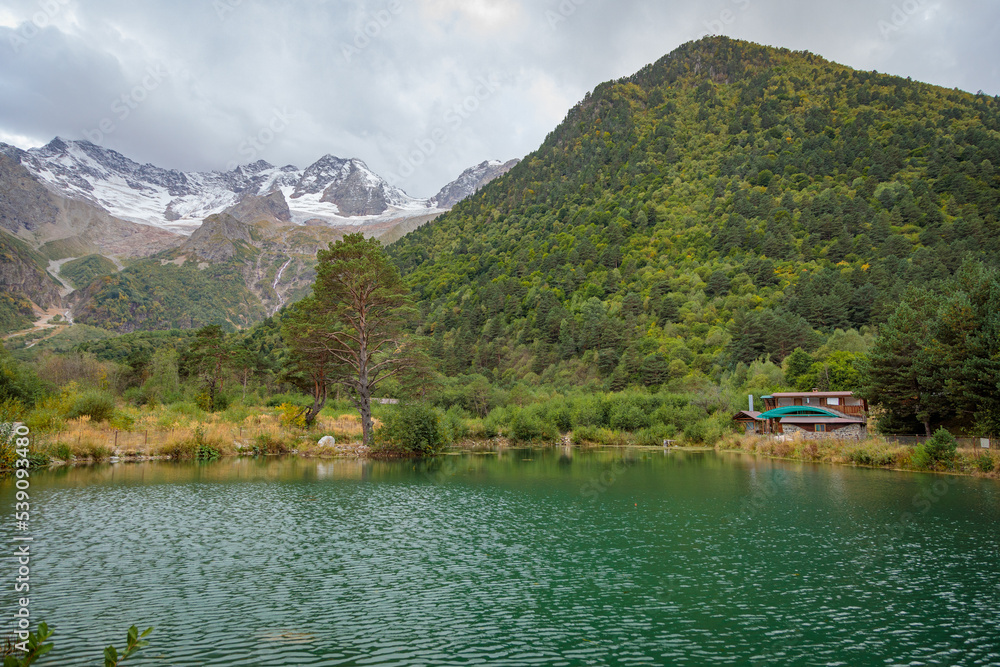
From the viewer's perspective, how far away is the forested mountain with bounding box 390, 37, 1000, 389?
84875 millimetres

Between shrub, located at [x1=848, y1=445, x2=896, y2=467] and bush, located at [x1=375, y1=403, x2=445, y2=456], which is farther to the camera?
bush, located at [x1=375, y1=403, x2=445, y2=456]

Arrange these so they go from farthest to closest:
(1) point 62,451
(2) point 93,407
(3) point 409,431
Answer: (3) point 409,431 < (2) point 93,407 < (1) point 62,451

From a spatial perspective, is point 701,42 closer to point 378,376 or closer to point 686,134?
point 686,134

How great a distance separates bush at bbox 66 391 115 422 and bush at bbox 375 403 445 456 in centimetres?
1861

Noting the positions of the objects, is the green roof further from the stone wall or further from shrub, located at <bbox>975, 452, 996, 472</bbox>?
shrub, located at <bbox>975, 452, 996, 472</bbox>

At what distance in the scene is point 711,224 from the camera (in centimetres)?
11112

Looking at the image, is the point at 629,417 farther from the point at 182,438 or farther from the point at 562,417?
the point at 182,438

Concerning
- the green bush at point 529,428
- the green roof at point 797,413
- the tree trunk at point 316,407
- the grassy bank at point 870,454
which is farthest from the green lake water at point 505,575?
the green bush at point 529,428

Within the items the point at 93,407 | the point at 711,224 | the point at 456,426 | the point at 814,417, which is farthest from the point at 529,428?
the point at 711,224

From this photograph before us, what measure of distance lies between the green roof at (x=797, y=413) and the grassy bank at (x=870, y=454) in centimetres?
418

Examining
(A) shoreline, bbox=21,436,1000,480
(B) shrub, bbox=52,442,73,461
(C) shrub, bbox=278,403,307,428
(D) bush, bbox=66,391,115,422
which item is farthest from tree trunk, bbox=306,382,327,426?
(B) shrub, bbox=52,442,73,461

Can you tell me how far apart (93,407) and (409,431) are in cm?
2177

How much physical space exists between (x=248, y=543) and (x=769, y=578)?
1417cm

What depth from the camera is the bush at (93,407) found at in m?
36.9
